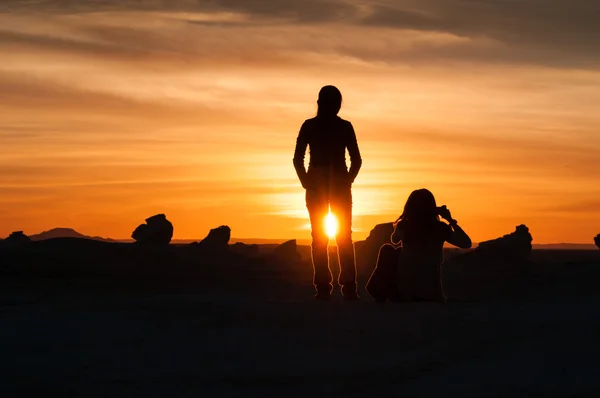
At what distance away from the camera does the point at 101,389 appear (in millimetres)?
7629

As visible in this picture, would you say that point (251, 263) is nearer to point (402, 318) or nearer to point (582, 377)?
point (402, 318)

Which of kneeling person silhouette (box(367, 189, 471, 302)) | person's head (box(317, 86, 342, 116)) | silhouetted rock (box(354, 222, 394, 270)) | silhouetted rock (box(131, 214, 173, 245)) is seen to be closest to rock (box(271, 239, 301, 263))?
silhouetted rock (box(131, 214, 173, 245))

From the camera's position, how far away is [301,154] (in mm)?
12984

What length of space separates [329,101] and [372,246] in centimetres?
2490

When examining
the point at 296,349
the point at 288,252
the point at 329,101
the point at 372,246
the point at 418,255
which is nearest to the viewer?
the point at 296,349

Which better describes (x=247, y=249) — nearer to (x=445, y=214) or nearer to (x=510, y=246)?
(x=510, y=246)

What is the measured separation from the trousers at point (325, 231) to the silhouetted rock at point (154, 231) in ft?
90.3

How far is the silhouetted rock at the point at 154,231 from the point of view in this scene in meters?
39.8

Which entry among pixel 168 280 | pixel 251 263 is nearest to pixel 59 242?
pixel 168 280

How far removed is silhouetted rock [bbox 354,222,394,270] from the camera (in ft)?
119

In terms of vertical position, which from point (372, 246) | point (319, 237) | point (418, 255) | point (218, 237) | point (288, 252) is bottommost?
point (418, 255)

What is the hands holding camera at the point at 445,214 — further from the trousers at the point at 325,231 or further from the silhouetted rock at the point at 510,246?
the silhouetted rock at the point at 510,246

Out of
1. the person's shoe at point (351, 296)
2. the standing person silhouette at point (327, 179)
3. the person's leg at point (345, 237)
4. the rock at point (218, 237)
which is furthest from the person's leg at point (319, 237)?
the rock at point (218, 237)

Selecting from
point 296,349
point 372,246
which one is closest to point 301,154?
point 296,349
